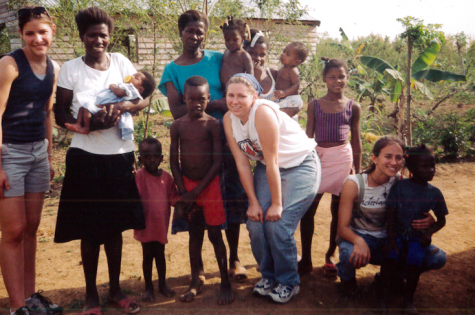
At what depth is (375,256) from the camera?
2820mm

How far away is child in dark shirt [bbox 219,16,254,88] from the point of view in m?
3.06

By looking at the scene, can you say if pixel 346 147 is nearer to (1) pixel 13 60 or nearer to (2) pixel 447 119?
(1) pixel 13 60

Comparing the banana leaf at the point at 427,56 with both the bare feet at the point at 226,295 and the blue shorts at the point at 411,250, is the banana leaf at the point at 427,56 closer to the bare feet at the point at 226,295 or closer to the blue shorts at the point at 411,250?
the blue shorts at the point at 411,250

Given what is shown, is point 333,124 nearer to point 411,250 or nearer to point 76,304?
point 411,250

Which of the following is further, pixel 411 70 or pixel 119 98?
pixel 411 70

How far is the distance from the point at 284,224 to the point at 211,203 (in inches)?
22.8

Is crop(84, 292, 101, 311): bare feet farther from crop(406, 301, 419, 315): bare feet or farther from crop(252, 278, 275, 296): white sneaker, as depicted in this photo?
crop(406, 301, 419, 315): bare feet

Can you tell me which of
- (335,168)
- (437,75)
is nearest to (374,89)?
(437,75)

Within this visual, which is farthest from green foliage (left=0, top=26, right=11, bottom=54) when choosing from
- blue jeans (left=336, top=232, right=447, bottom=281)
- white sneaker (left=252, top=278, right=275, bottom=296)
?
blue jeans (left=336, top=232, right=447, bottom=281)

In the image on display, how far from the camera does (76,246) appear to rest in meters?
4.07

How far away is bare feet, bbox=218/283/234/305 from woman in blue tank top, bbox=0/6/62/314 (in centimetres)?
127

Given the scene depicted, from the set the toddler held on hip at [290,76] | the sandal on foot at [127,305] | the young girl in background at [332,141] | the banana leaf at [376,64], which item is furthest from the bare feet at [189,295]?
the banana leaf at [376,64]

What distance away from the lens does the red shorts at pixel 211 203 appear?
2859 mm

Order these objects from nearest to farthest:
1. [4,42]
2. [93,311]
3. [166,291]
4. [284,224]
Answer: [93,311] < [284,224] < [166,291] < [4,42]
